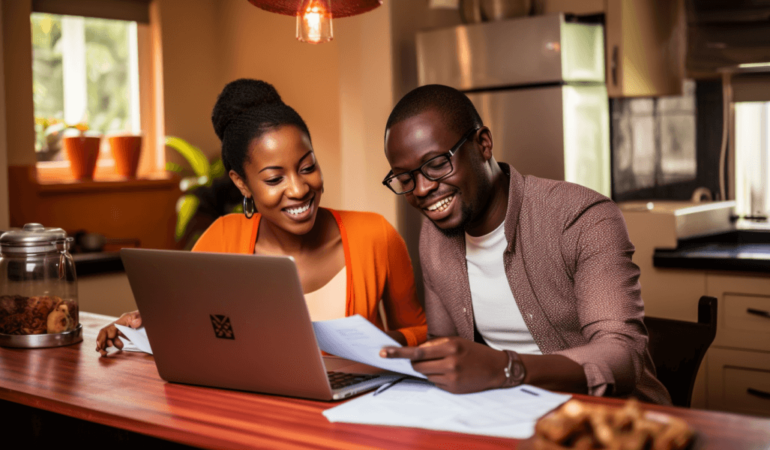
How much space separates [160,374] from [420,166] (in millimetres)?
631

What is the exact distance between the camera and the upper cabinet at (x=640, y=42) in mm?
2934

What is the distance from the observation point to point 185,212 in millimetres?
3854

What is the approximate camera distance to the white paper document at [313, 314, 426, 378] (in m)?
1.12

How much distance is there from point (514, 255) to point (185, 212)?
259 cm

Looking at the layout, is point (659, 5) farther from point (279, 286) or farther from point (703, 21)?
point (279, 286)

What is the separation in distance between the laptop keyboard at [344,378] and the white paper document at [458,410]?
0.08 m

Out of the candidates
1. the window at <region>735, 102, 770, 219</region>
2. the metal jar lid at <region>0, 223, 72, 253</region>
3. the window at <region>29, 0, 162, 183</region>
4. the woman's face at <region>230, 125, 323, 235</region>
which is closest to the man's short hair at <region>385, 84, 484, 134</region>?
the woman's face at <region>230, 125, 323, 235</region>

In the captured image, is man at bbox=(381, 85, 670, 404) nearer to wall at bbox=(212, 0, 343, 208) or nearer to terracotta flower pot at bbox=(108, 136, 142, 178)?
wall at bbox=(212, 0, 343, 208)

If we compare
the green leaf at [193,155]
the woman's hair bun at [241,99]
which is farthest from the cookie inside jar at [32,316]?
the green leaf at [193,155]

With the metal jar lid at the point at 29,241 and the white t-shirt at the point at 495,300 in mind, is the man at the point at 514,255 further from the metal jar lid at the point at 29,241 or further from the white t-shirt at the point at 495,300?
the metal jar lid at the point at 29,241

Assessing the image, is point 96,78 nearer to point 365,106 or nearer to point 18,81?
point 18,81

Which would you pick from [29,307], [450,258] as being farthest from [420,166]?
[29,307]

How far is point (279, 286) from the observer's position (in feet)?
3.74

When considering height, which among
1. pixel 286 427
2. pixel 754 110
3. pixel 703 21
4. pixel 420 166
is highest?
pixel 703 21
